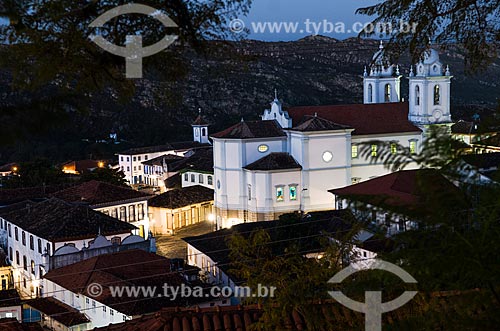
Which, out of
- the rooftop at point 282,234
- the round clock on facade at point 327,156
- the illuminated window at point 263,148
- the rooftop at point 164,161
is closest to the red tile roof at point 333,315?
the rooftop at point 282,234

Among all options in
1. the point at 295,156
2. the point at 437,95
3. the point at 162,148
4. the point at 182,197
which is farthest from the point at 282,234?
the point at 162,148

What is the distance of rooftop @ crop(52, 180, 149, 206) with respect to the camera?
26203mm

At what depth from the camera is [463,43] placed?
637 centimetres

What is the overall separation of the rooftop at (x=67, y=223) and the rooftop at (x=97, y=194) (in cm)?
331

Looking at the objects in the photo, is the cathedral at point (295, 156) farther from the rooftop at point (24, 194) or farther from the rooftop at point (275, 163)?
the rooftop at point (24, 194)

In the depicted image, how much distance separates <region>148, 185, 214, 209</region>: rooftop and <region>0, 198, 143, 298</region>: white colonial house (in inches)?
309

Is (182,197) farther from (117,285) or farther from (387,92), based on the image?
(117,285)

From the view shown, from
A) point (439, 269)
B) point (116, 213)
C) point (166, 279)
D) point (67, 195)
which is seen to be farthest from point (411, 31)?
point (67, 195)

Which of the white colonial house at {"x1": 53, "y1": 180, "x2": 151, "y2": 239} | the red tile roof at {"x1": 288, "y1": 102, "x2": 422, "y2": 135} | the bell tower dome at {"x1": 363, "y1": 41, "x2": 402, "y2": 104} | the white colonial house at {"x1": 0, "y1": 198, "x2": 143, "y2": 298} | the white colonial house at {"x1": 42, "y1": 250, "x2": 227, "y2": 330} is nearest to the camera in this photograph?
the white colonial house at {"x1": 42, "y1": 250, "x2": 227, "y2": 330}

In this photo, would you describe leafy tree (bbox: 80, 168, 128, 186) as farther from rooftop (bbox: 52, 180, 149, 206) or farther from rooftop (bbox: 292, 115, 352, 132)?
rooftop (bbox: 292, 115, 352, 132)

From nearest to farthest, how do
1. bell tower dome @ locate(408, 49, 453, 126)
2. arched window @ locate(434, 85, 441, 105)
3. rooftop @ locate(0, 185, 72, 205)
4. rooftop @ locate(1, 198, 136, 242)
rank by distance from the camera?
rooftop @ locate(1, 198, 136, 242), rooftop @ locate(0, 185, 72, 205), bell tower dome @ locate(408, 49, 453, 126), arched window @ locate(434, 85, 441, 105)

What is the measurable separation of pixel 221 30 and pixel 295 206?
1059 inches

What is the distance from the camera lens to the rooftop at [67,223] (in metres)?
20.2

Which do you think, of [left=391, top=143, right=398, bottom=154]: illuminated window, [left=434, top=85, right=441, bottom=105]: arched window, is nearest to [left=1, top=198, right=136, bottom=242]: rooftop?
[left=391, top=143, right=398, bottom=154]: illuminated window
